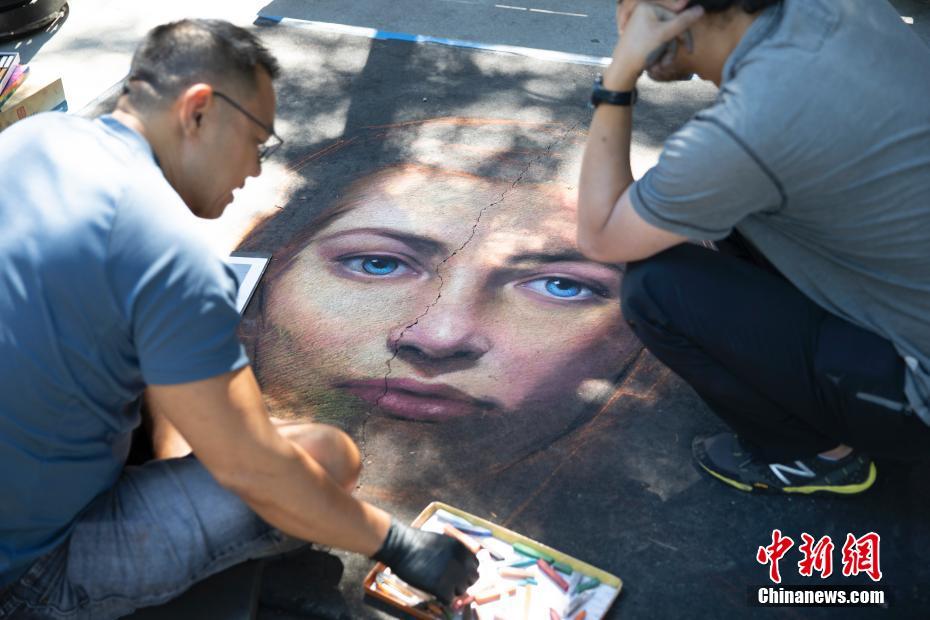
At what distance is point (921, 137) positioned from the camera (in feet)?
6.98

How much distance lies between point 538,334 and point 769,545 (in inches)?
39.7

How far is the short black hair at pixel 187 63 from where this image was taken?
1.93 m

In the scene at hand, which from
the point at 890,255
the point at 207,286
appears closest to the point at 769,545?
the point at 890,255

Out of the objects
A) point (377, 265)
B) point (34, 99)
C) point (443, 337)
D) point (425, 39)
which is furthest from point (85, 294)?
point (425, 39)

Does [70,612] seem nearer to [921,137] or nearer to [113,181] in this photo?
[113,181]

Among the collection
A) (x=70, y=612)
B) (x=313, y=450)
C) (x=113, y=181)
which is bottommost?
(x=70, y=612)

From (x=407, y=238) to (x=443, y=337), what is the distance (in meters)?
0.58

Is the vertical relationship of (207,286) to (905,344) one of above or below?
above

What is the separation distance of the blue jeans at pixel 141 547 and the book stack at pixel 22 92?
2666 millimetres

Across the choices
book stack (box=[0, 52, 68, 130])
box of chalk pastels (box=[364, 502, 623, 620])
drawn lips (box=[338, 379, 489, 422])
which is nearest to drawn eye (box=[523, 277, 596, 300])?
drawn lips (box=[338, 379, 489, 422])

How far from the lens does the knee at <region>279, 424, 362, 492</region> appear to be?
2115 millimetres

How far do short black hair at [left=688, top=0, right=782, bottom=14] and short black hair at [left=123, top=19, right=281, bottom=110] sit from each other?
3.35 feet

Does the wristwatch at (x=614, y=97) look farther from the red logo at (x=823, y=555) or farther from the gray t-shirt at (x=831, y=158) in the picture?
the red logo at (x=823, y=555)

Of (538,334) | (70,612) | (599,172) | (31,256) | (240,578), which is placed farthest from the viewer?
(538,334)
